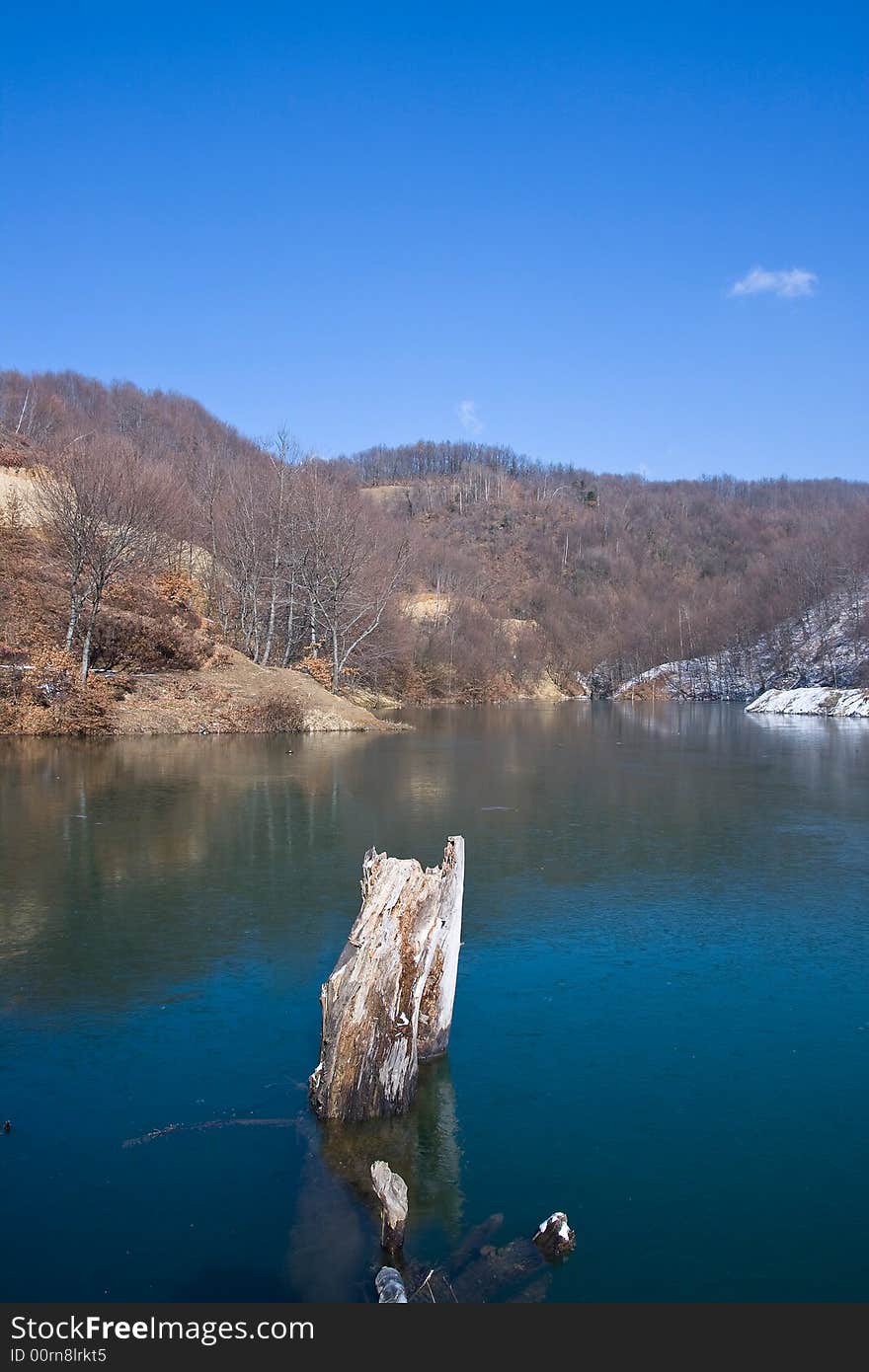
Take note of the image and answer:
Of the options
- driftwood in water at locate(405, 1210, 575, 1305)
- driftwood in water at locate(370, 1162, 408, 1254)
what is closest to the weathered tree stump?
driftwood in water at locate(405, 1210, 575, 1305)

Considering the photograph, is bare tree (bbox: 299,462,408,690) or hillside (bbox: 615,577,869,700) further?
hillside (bbox: 615,577,869,700)

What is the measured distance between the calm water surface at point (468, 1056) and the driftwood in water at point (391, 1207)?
0.11 metres

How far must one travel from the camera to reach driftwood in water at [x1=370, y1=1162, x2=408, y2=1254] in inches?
197

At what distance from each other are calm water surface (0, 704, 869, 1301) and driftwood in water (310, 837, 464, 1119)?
25cm

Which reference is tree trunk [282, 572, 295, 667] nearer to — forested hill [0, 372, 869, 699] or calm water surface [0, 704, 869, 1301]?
forested hill [0, 372, 869, 699]

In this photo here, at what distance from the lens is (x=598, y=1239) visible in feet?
17.0

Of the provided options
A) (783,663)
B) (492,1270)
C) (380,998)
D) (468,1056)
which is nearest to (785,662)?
(783,663)

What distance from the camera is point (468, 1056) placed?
24.7 ft

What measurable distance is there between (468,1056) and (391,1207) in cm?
254

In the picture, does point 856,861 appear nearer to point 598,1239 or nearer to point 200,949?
point 200,949

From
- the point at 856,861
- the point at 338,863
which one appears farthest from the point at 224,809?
the point at 856,861

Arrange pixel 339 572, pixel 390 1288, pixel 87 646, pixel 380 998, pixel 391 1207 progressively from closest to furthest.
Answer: pixel 390 1288, pixel 391 1207, pixel 380 998, pixel 87 646, pixel 339 572

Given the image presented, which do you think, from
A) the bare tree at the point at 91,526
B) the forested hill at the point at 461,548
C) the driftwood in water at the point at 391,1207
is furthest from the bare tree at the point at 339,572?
the driftwood in water at the point at 391,1207

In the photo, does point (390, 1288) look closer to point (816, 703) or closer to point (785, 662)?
point (816, 703)
